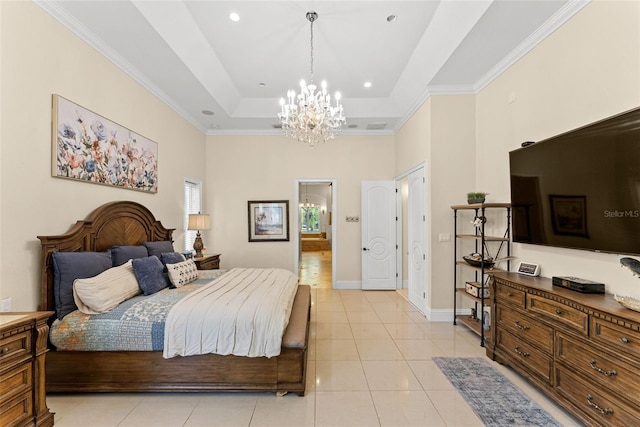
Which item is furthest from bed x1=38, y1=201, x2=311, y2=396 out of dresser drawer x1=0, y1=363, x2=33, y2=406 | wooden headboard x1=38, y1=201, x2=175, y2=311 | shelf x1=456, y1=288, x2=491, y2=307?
shelf x1=456, y1=288, x2=491, y2=307

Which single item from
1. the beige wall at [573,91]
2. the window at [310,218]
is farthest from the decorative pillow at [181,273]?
the window at [310,218]

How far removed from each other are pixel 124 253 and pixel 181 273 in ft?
2.06

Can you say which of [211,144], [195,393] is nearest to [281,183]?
[211,144]

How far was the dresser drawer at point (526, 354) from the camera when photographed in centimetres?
224

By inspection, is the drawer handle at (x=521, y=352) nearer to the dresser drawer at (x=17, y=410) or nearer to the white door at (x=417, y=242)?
the white door at (x=417, y=242)

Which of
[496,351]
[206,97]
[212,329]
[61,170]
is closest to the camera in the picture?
[212,329]

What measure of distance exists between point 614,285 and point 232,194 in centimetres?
574

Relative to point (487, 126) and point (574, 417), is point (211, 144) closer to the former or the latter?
point (487, 126)

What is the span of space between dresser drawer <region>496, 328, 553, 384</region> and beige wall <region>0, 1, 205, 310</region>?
426 cm

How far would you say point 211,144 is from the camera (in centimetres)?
593

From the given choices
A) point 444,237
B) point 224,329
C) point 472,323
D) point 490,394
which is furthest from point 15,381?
point 444,237

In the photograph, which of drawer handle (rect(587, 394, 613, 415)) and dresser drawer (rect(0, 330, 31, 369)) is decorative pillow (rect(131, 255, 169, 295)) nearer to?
dresser drawer (rect(0, 330, 31, 369))

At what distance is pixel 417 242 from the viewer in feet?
15.3

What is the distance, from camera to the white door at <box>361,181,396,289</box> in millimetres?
5789
